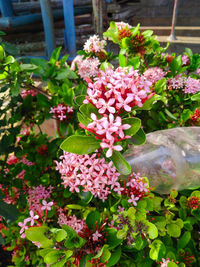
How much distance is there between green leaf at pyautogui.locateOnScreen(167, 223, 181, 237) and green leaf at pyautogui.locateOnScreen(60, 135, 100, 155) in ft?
1.62

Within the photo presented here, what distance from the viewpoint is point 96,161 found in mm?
637

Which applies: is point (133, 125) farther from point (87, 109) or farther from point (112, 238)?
point (112, 238)

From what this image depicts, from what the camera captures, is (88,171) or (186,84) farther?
(186,84)

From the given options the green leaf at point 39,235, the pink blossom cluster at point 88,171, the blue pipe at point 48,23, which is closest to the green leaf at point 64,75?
the pink blossom cluster at point 88,171

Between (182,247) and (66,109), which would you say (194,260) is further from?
(66,109)

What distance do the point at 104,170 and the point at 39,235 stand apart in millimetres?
269

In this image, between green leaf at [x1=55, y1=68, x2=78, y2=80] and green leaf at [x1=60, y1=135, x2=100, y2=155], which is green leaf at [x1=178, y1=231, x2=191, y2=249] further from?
green leaf at [x1=55, y1=68, x2=78, y2=80]

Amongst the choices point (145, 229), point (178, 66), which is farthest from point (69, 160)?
point (178, 66)

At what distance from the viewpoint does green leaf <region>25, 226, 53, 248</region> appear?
1.96 ft

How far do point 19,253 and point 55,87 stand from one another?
995 mm

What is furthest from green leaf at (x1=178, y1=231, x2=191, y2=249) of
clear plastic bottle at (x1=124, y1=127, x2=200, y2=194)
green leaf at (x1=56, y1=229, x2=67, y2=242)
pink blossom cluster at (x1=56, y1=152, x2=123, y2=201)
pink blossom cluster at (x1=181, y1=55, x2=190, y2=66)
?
pink blossom cluster at (x1=181, y1=55, x2=190, y2=66)

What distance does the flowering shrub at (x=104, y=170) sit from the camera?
573 millimetres

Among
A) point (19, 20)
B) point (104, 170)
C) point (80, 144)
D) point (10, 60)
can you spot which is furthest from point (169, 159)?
point (19, 20)

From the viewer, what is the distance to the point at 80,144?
0.58m
